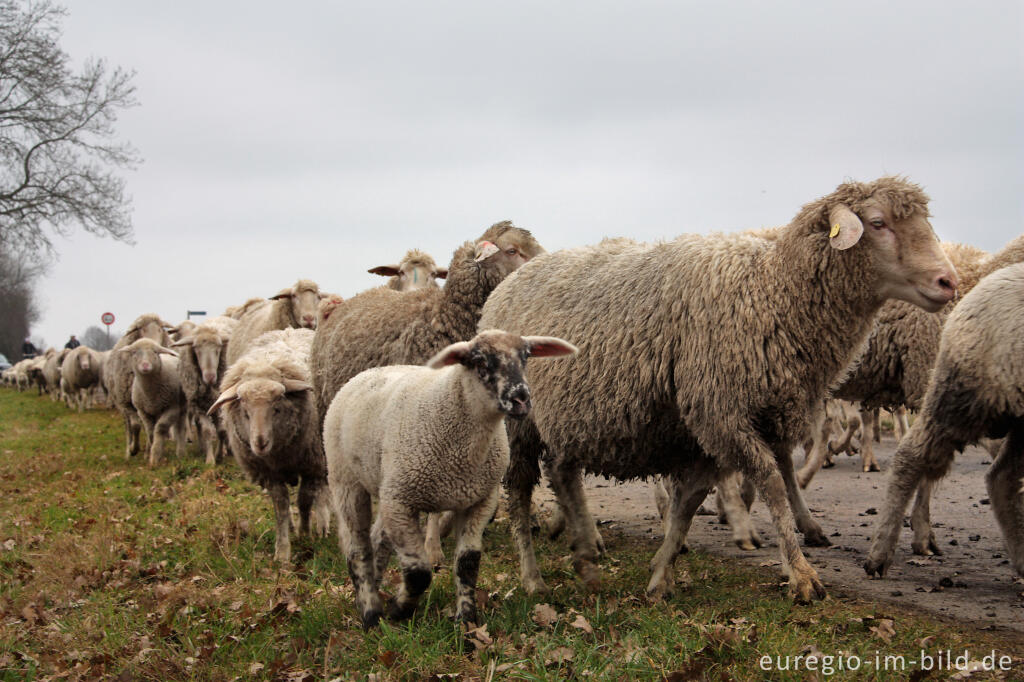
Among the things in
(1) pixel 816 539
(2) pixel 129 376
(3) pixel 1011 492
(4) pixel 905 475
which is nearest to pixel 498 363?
(4) pixel 905 475

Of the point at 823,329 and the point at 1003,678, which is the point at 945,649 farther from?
the point at 823,329

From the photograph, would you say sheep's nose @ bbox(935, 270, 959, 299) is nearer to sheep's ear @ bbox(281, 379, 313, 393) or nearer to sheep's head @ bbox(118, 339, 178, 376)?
sheep's ear @ bbox(281, 379, 313, 393)

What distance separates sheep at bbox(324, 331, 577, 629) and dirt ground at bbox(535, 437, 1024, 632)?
2.30 meters

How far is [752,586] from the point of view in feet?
18.4

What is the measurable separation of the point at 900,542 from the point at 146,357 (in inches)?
445

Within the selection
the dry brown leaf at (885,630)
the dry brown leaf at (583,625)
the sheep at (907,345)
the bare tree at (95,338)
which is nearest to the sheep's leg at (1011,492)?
the dry brown leaf at (885,630)

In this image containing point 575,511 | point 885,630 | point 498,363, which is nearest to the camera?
point 885,630

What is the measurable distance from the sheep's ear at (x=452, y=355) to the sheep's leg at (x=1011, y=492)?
140 inches

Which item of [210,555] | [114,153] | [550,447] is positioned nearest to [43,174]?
[114,153]

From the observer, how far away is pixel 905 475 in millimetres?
6000

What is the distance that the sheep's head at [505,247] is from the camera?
793 centimetres

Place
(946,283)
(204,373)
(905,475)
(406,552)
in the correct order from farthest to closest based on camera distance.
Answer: (204,373), (905,475), (946,283), (406,552)

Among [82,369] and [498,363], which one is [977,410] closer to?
[498,363]

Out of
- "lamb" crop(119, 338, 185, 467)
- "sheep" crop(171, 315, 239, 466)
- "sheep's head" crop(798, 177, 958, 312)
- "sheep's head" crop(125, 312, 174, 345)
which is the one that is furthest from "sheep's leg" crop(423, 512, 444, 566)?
"sheep's head" crop(125, 312, 174, 345)
